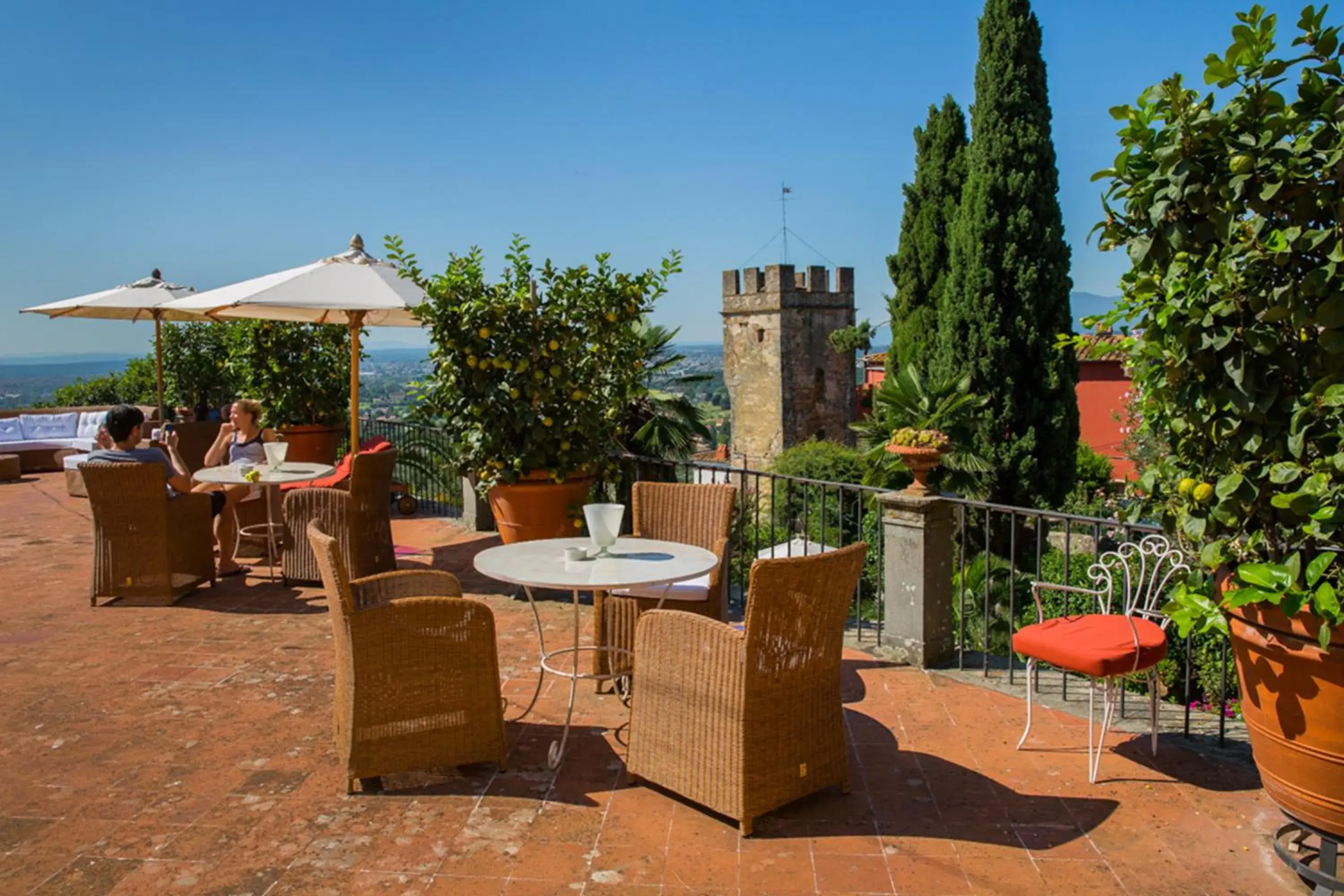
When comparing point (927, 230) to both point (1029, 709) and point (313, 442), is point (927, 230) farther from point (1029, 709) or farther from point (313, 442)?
point (1029, 709)

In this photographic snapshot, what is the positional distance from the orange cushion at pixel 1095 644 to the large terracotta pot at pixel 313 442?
703 centimetres

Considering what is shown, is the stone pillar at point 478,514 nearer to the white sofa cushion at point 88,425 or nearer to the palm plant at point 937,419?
the palm plant at point 937,419

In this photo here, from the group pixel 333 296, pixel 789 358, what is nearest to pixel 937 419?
pixel 333 296

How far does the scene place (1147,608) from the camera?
320cm

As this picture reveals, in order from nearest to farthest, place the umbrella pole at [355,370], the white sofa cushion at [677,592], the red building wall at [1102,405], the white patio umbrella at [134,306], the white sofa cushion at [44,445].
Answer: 1. the white sofa cushion at [677,592]
2. the umbrella pole at [355,370]
3. the white patio umbrella at [134,306]
4. the white sofa cushion at [44,445]
5. the red building wall at [1102,405]

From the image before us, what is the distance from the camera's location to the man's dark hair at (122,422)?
16.5 feet

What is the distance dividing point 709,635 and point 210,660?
270 centimetres

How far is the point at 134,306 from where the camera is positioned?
322 inches

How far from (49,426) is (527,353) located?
9882mm

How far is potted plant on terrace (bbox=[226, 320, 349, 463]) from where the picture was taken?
8.55 meters

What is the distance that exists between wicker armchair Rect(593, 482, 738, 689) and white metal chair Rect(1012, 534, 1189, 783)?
1160 mm

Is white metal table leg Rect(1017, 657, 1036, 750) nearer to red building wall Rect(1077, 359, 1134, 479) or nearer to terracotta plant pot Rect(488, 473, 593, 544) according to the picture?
→ terracotta plant pot Rect(488, 473, 593, 544)

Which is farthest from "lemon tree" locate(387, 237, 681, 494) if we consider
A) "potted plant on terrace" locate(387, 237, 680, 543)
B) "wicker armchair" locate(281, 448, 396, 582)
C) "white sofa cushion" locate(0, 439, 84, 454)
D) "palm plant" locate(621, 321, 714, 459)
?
"white sofa cushion" locate(0, 439, 84, 454)

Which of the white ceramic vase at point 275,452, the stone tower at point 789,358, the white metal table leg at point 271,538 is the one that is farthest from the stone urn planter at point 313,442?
the stone tower at point 789,358
